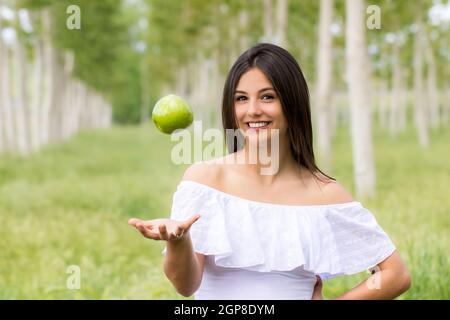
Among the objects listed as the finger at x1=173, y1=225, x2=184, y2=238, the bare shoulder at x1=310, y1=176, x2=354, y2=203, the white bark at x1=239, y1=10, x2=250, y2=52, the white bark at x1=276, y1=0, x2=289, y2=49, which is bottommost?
the finger at x1=173, y1=225, x2=184, y2=238

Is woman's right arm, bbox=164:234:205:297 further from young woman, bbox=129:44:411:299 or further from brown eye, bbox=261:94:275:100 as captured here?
brown eye, bbox=261:94:275:100

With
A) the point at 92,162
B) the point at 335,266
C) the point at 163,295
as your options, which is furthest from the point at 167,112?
the point at 92,162

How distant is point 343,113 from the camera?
188 feet

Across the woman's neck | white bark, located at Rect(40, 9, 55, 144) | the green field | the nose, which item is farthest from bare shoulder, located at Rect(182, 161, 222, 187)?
white bark, located at Rect(40, 9, 55, 144)

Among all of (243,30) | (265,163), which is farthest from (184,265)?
(243,30)

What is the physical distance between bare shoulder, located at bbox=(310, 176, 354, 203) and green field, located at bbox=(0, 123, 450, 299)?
246 centimetres

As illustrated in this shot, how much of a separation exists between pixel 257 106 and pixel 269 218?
43cm

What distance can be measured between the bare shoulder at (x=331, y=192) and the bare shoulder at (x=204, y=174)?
0.43 m

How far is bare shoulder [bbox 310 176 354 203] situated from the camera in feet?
7.92

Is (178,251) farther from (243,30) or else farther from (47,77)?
(47,77)

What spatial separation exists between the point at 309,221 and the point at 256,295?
1.14 ft

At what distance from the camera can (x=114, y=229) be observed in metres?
7.66

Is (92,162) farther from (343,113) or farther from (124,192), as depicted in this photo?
(343,113)
